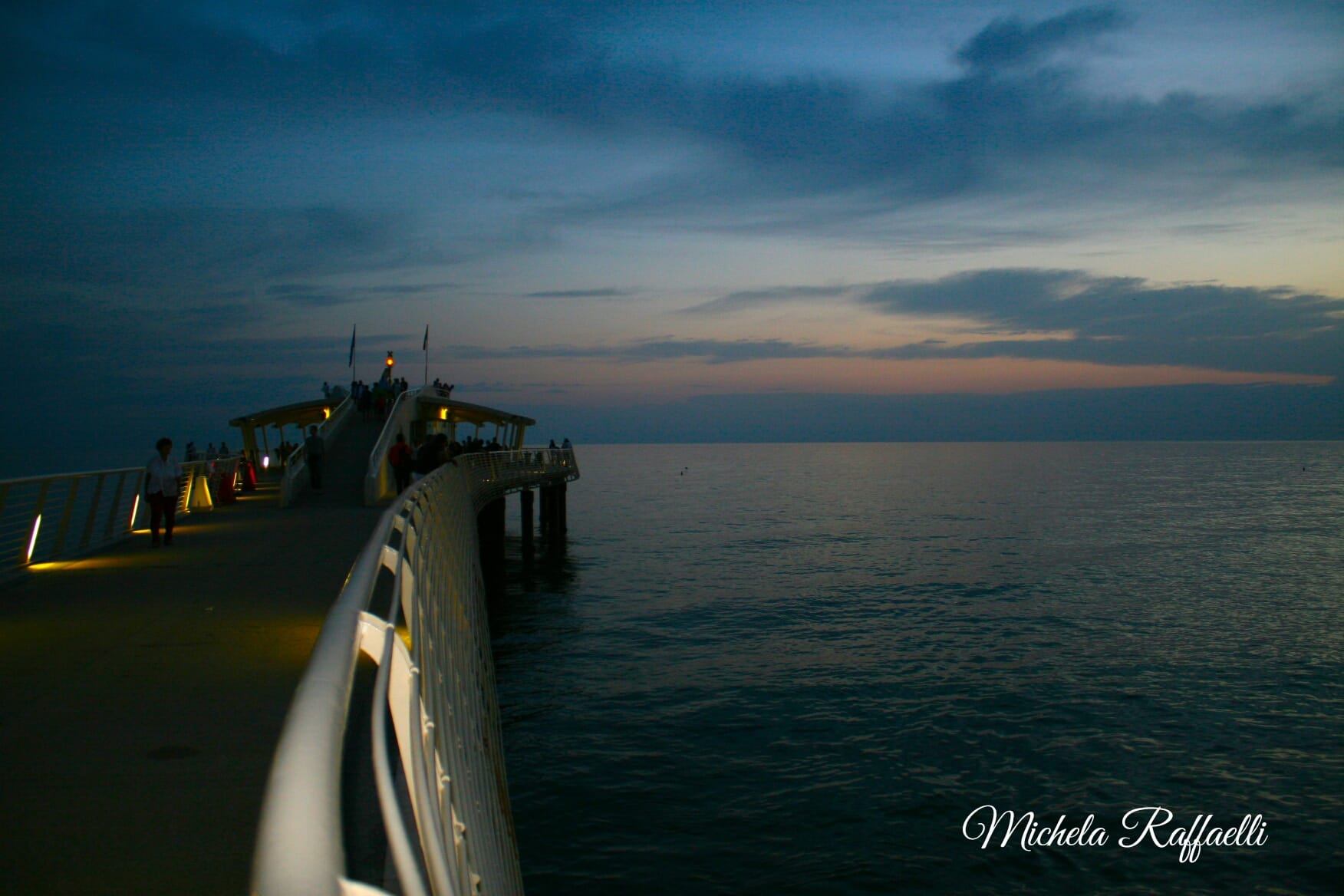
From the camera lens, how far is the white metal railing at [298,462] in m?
22.3

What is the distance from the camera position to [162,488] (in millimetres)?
14602

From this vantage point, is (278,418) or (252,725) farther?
(278,418)

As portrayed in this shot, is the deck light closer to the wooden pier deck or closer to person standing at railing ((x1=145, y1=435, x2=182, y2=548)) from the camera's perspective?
the wooden pier deck

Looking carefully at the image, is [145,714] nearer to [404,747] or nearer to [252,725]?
[252,725]

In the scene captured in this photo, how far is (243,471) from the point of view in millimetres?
31219

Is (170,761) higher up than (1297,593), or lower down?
higher up

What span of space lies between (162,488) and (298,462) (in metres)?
10.3

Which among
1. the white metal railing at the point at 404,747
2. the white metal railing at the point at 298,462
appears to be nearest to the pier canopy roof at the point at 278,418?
the white metal railing at the point at 298,462

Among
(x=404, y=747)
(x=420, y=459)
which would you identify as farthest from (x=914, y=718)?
(x=404, y=747)

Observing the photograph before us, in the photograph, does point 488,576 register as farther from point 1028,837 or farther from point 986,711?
point 1028,837

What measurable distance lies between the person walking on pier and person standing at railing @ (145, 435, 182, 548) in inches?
363

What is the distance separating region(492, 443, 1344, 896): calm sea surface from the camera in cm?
1071

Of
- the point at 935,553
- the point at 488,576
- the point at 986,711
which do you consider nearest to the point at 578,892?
the point at 986,711

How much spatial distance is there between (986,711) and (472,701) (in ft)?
38.7
